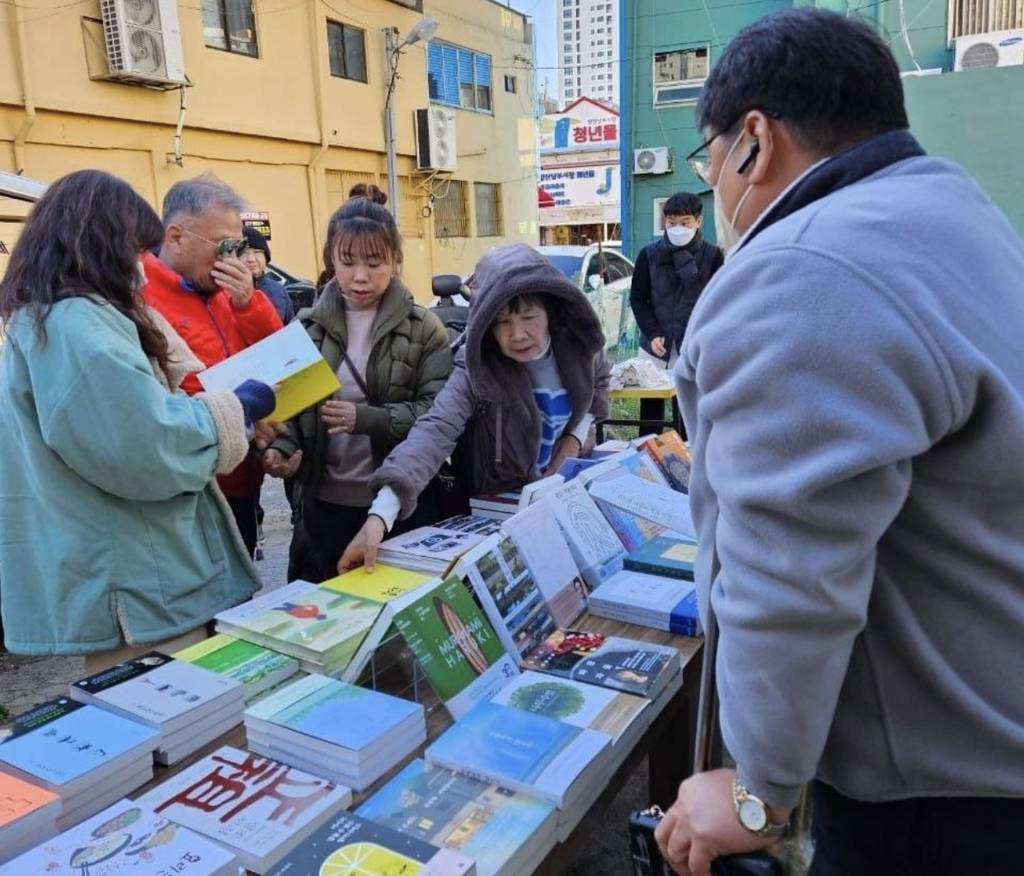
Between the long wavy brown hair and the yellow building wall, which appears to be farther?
the yellow building wall

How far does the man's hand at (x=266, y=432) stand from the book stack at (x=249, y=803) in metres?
1.05

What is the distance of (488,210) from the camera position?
56.2 feet

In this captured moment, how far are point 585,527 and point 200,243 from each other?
4.31ft

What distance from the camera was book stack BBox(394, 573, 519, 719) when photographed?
131cm

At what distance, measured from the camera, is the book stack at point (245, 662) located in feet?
4.43

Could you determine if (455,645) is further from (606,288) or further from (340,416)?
(606,288)

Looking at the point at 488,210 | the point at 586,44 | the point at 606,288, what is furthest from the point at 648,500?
the point at 586,44

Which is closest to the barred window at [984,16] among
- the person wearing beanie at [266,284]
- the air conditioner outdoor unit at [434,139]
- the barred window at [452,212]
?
the person wearing beanie at [266,284]

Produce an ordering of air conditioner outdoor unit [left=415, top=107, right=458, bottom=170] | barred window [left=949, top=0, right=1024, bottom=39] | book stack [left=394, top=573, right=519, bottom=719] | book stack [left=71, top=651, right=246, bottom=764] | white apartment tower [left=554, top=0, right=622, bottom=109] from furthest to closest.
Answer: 1. white apartment tower [left=554, top=0, right=622, bottom=109]
2. air conditioner outdoor unit [left=415, top=107, right=458, bottom=170]
3. barred window [left=949, top=0, right=1024, bottom=39]
4. book stack [left=394, top=573, right=519, bottom=719]
5. book stack [left=71, top=651, right=246, bottom=764]

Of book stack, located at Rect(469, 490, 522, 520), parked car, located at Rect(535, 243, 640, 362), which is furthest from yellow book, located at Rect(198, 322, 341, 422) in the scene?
parked car, located at Rect(535, 243, 640, 362)

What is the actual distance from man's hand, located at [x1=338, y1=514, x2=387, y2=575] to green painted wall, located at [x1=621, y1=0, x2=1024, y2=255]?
3.26m

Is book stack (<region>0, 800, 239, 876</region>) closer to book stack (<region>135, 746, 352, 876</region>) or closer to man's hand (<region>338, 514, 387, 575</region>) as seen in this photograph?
book stack (<region>135, 746, 352, 876</region>)

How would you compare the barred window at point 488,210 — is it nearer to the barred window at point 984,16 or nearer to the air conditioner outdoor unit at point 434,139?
the air conditioner outdoor unit at point 434,139

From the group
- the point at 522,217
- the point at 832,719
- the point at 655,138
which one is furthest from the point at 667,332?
the point at 522,217
